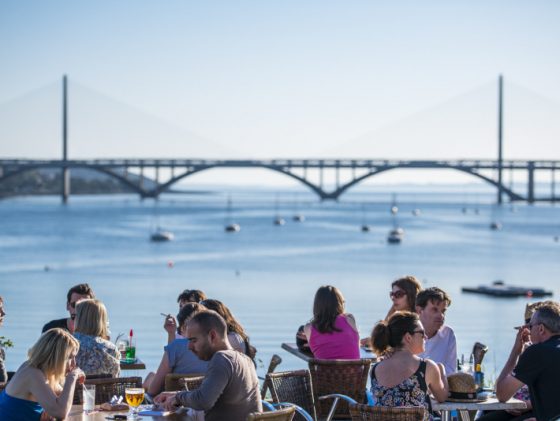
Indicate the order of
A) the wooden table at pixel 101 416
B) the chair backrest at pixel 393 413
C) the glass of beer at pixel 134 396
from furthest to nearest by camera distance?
the glass of beer at pixel 134 396 → the wooden table at pixel 101 416 → the chair backrest at pixel 393 413

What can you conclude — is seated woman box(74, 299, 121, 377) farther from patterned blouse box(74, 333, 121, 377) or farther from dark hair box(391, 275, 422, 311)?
dark hair box(391, 275, 422, 311)

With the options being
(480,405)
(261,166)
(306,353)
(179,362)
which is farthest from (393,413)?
(261,166)

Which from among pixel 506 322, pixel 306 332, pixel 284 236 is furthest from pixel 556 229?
pixel 306 332

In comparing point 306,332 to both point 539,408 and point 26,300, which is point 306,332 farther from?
point 26,300

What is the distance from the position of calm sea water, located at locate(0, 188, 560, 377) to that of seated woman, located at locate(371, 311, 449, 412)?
6078mm

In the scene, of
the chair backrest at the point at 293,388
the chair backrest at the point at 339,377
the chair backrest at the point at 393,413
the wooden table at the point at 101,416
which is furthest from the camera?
the chair backrest at the point at 339,377

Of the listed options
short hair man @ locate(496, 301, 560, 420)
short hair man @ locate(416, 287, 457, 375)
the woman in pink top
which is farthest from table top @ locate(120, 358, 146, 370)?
short hair man @ locate(496, 301, 560, 420)

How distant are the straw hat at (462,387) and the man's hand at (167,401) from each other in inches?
51.5

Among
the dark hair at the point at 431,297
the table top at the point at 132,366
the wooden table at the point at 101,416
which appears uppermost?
the dark hair at the point at 431,297

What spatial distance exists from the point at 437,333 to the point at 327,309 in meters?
0.80

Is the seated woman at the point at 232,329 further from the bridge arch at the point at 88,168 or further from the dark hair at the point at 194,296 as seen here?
the bridge arch at the point at 88,168

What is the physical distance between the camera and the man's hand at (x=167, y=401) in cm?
489

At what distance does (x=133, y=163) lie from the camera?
3583 inches

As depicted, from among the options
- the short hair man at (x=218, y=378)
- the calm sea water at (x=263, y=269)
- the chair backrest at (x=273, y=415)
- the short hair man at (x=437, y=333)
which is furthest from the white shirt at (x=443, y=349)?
the calm sea water at (x=263, y=269)
